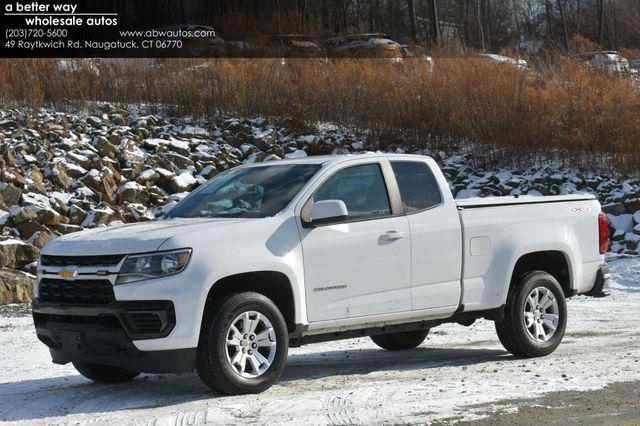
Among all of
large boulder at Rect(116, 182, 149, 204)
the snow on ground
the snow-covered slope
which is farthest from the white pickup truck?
large boulder at Rect(116, 182, 149, 204)

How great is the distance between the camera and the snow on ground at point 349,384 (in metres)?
6.75

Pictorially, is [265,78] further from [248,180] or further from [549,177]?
[248,180]

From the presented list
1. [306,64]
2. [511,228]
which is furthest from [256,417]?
[306,64]

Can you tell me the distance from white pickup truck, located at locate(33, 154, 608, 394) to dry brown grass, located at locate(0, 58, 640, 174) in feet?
40.3

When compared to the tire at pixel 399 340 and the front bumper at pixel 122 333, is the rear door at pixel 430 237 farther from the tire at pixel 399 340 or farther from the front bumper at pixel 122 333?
the front bumper at pixel 122 333

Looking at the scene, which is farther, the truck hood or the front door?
the front door

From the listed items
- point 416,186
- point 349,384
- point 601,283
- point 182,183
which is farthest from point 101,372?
point 182,183

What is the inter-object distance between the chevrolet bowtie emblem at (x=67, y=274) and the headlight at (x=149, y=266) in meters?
0.44

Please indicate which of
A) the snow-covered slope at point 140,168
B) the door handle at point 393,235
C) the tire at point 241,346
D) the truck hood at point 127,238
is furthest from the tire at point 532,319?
the snow-covered slope at point 140,168

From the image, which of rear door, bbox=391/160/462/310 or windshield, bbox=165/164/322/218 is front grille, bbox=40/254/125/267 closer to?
windshield, bbox=165/164/322/218

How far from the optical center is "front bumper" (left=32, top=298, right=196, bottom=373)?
6.88 metres

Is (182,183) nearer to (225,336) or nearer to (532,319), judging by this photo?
(532,319)

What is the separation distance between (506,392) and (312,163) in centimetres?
245

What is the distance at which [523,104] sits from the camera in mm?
22328
